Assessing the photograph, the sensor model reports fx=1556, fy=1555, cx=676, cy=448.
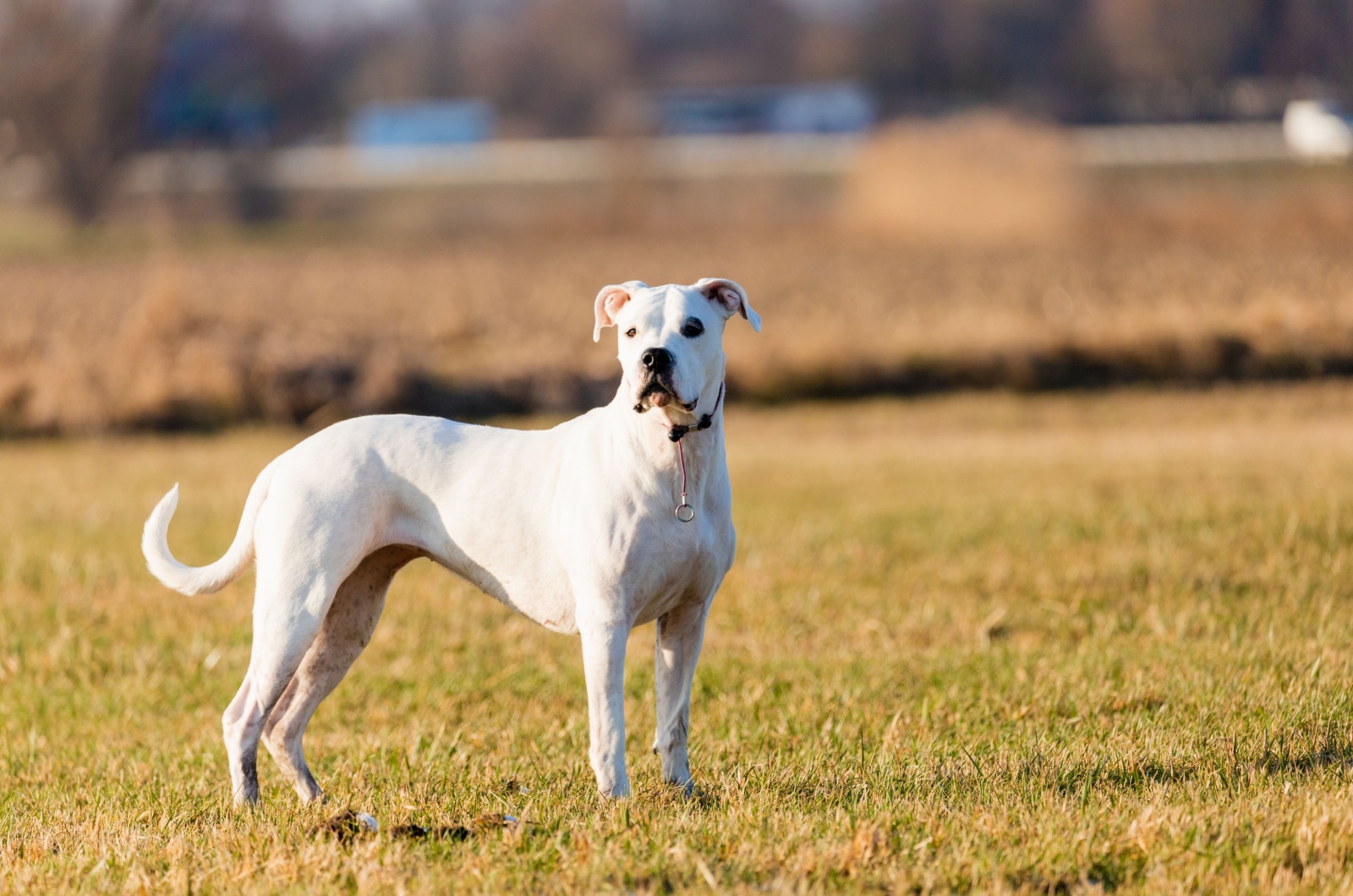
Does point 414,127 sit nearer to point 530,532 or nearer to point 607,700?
point 530,532

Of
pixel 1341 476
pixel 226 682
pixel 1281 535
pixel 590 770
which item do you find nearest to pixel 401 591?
pixel 226 682

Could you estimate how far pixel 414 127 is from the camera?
103 metres

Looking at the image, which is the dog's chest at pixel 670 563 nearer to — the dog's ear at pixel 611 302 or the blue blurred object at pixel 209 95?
the dog's ear at pixel 611 302

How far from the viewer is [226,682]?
7711 millimetres

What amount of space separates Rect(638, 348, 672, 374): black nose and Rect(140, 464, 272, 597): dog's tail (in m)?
1.62

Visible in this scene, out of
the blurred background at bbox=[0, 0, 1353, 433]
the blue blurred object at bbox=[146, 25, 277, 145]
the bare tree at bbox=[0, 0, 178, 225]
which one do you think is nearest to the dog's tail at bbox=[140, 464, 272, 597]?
the blurred background at bbox=[0, 0, 1353, 433]

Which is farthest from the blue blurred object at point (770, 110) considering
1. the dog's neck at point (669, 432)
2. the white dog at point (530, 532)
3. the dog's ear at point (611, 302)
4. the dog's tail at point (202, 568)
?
the dog's neck at point (669, 432)

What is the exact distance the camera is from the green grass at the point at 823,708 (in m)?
4.47

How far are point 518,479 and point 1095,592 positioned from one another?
4506 mm

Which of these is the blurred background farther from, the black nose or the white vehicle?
the black nose

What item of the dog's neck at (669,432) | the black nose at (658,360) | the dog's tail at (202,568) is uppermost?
the black nose at (658,360)

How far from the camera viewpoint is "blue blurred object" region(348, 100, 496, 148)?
103 metres

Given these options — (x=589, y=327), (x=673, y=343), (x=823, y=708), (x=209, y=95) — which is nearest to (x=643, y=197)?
(x=209, y=95)

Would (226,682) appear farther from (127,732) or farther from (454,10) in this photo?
(454,10)
